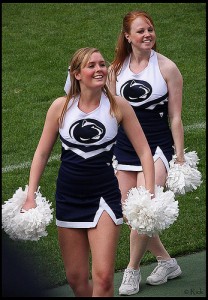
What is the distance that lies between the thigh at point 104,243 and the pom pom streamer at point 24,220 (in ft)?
0.86

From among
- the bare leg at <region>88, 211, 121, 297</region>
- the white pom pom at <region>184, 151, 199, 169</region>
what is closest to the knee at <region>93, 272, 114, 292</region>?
the bare leg at <region>88, 211, 121, 297</region>

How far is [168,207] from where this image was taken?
4.42m

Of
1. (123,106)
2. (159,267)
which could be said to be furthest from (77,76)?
(159,267)

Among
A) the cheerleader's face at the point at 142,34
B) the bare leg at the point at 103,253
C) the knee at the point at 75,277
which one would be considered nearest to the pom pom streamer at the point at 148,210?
the bare leg at the point at 103,253

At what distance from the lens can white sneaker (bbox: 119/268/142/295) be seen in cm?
552

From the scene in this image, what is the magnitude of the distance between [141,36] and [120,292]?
1.71m

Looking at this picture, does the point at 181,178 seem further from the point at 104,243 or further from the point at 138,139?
the point at 104,243

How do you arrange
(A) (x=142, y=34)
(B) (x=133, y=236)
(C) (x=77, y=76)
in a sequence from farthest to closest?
(B) (x=133, y=236) < (A) (x=142, y=34) < (C) (x=77, y=76)

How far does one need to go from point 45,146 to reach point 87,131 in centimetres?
26

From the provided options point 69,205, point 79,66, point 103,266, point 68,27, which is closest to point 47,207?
point 69,205

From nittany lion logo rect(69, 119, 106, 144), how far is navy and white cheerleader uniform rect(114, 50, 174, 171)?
952mm

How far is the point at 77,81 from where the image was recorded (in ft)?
14.8

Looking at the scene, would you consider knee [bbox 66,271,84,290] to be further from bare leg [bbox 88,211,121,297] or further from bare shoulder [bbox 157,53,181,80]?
bare shoulder [bbox 157,53,181,80]

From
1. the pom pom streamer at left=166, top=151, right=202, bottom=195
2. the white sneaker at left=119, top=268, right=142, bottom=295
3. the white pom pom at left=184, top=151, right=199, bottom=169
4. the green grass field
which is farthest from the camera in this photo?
the green grass field
